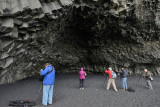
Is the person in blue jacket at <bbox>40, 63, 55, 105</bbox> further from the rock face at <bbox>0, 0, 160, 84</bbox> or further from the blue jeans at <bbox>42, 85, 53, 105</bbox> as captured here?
the rock face at <bbox>0, 0, 160, 84</bbox>

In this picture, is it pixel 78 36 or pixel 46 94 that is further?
pixel 78 36

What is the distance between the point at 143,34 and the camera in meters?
14.0

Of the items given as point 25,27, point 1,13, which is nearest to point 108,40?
point 25,27

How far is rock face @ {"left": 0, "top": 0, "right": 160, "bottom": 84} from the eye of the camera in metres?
6.97

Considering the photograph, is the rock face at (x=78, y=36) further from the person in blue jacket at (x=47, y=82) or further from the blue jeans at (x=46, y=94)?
the blue jeans at (x=46, y=94)

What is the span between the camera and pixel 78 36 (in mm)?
15938

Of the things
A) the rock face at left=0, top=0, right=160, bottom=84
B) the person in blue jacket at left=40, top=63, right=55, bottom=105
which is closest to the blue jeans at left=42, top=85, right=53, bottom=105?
the person in blue jacket at left=40, top=63, right=55, bottom=105

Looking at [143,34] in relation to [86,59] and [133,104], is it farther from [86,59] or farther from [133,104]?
[133,104]

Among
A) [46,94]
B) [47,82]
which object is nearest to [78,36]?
[47,82]

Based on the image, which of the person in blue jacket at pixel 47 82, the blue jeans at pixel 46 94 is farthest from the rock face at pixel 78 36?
the blue jeans at pixel 46 94

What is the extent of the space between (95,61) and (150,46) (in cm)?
728

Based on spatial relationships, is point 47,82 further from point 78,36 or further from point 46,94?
point 78,36

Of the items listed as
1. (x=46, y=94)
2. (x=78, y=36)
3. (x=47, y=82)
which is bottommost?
(x=46, y=94)

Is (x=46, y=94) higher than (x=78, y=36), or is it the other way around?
(x=78, y=36)
